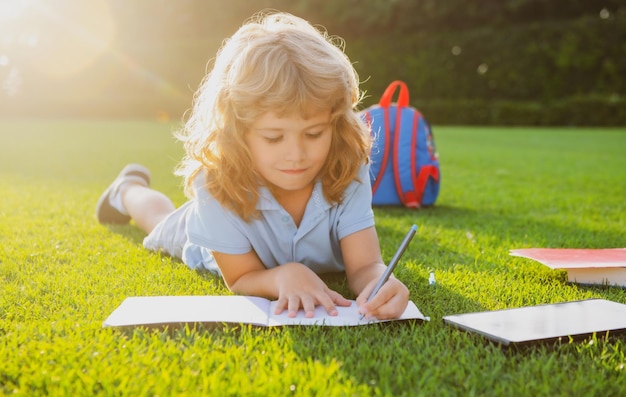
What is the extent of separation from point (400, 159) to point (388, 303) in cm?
240

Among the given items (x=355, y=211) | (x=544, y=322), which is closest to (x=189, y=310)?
(x=355, y=211)

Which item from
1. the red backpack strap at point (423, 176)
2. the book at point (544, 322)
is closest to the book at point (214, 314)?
the book at point (544, 322)

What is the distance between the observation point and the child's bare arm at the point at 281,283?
6.16 ft

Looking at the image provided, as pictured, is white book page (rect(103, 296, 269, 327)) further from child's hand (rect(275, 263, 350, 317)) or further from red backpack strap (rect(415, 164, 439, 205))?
red backpack strap (rect(415, 164, 439, 205))

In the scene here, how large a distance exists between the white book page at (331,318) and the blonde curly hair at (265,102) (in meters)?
0.51

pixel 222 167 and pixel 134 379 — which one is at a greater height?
pixel 222 167

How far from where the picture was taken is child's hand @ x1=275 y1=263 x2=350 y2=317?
1855 millimetres

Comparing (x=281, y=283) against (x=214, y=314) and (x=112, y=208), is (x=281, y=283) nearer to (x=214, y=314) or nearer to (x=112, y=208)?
(x=214, y=314)

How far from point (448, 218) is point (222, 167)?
1.94 metres

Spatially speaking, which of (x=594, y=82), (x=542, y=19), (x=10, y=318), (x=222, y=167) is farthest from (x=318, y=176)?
(x=542, y=19)

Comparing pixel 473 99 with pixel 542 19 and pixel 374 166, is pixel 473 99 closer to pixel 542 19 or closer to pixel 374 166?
pixel 542 19

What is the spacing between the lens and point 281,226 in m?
2.31

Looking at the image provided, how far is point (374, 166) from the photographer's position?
163 inches

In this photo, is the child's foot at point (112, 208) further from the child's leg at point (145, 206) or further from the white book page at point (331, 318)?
the white book page at point (331, 318)
